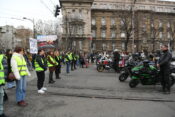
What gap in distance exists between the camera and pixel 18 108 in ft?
20.0

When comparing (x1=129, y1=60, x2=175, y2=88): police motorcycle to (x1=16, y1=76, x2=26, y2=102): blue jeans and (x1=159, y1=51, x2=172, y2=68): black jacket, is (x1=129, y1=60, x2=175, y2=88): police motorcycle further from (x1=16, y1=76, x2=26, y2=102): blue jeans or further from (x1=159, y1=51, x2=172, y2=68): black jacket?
(x1=16, y1=76, x2=26, y2=102): blue jeans

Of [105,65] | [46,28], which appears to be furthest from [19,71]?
[46,28]

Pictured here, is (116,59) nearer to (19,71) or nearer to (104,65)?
(104,65)

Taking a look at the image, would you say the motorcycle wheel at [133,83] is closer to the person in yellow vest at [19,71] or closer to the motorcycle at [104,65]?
the person in yellow vest at [19,71]

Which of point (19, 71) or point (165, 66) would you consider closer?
point (19, 71)

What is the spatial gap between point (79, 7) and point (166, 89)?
54662mm

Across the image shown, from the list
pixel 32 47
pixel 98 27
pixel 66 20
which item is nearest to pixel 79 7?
pixel 98 27

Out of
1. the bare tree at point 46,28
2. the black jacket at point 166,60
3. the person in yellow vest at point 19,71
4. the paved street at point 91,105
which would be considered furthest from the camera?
the bare tree at point 46,28

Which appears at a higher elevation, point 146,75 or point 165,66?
point 165,66

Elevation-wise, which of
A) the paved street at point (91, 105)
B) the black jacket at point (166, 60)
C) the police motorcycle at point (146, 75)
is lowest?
the paved street at point (91, 105)

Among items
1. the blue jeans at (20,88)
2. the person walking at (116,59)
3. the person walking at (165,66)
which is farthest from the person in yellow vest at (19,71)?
the person walking at (116,59)

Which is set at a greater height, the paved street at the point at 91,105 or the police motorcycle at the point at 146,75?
the police motorcycle at the point at 146,75

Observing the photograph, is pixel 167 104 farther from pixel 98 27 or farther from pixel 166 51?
pixel 98 27

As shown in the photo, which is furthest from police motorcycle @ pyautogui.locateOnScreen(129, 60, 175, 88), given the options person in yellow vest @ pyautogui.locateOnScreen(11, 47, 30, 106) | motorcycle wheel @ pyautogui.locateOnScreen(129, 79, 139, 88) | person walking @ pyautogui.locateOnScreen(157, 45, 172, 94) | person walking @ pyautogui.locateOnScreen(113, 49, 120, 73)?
person walking @ pyautogui.locateOnScreen(113, 49, 120, 73)
